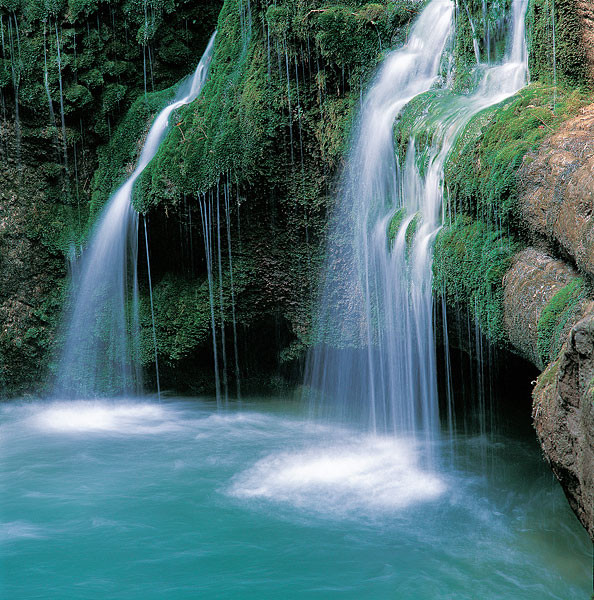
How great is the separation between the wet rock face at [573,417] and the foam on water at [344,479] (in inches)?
86.2

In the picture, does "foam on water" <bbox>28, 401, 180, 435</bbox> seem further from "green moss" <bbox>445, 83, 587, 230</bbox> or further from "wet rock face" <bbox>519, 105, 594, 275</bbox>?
"wet rock face" <bbox>519, 105, 594, 275</bbox>

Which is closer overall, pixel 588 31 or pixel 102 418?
pixel 588 31

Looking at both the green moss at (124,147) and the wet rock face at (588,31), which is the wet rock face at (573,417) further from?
the green moss at (124,147)

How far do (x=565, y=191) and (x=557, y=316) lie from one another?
94cm

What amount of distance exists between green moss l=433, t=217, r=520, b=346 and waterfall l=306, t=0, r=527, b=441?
0.30 m

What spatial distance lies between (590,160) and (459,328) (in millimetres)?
2645

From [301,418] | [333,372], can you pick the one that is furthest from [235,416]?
[333,372]

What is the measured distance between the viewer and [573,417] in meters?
4.13

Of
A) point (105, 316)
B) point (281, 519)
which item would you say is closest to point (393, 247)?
point (281, 519)

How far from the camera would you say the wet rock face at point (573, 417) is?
379cm

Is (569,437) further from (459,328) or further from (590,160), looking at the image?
(459,328)

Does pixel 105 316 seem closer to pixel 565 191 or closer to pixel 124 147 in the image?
pixel 124 147

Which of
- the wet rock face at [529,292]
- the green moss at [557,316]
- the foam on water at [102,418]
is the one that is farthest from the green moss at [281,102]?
the green moss at [557,316]

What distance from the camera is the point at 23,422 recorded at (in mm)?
10117
